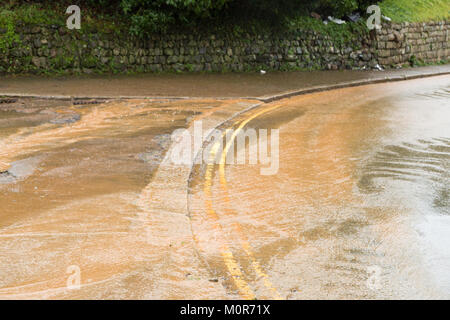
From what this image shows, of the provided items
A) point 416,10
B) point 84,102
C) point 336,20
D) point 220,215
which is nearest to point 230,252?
point 220,215

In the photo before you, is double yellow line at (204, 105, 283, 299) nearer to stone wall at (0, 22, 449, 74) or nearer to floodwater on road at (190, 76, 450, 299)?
floodwater on road at (190, 76, 450, 299)

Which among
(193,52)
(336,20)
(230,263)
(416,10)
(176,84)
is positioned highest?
(416,10)

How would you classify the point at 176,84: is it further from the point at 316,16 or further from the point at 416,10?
the point at 416,10

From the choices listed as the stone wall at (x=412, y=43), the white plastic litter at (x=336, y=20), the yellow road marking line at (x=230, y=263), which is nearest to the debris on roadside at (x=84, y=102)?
the yellow road marking line at (x=230, y=263)

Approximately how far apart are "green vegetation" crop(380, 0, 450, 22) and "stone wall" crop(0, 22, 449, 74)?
1.65 meters

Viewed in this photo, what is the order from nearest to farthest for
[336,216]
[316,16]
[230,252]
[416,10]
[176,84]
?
[230,252], [336,216], [176,84], [316,16], [416,10]

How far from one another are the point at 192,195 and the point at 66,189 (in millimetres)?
1637

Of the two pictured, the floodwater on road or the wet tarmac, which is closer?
the floodwater on road

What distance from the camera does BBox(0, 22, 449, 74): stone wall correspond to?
20344mm

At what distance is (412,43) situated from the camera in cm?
2995

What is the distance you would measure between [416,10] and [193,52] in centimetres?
1470

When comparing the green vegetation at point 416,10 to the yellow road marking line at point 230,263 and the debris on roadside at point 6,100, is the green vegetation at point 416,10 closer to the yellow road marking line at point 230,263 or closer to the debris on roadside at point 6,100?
the debris on roadside at point 6,100

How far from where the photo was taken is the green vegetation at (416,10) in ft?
99.2

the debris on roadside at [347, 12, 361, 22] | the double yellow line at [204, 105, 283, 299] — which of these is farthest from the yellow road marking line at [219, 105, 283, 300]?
the debris on roadside at [347, 12, 361, 22]
